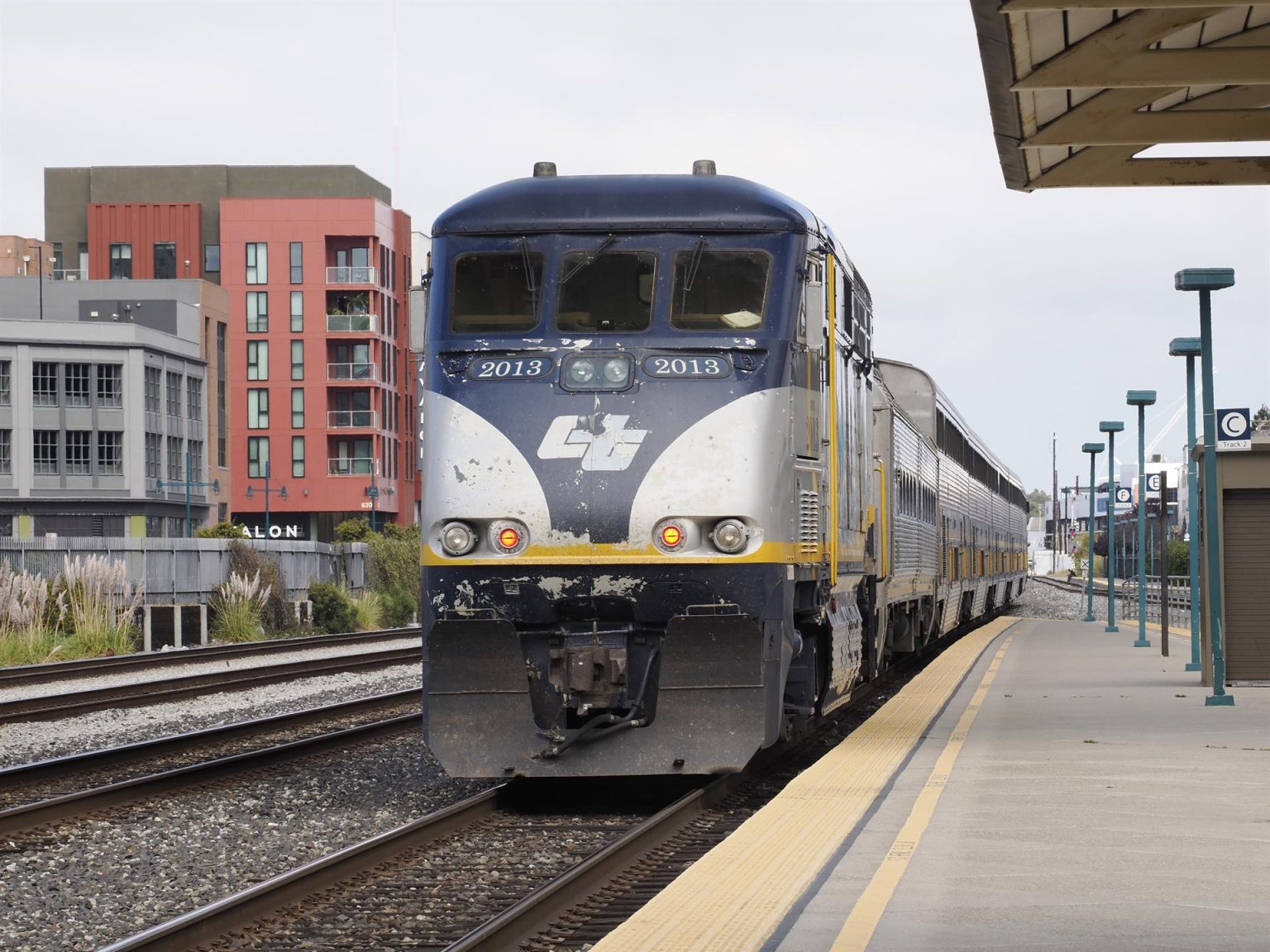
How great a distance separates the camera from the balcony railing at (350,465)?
277 ft

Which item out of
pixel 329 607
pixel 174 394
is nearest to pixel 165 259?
pixel 174 394

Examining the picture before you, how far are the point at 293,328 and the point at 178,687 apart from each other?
211 ft

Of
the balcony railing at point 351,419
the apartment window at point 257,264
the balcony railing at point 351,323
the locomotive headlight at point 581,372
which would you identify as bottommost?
the locomotive headlight at point 581,372

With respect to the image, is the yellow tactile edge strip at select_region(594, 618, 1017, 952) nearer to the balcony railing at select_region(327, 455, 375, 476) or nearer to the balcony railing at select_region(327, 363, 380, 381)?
the balcony railing at select_region(327, 455, 375, 476)

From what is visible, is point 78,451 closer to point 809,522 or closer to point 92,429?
point 92,429

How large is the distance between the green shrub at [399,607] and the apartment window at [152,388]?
28.9 metres

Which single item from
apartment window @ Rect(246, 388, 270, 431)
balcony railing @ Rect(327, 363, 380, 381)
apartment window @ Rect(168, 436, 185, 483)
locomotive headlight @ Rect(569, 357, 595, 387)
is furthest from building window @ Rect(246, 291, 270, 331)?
locomotive headlight @ Rect(569, 357, 595, 387)

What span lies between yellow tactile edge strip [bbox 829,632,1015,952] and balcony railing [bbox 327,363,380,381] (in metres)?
72.7

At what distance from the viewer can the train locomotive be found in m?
10.7

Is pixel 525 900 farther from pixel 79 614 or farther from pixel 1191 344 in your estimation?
pixel 79 614

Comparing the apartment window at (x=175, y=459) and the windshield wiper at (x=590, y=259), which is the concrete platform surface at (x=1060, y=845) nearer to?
the windshield wiper at (x=590, y=259)

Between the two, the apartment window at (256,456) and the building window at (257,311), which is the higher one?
the building window at (257,311)

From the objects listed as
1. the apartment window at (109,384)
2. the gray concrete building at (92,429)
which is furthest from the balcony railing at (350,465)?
the apartment window at (109,384)

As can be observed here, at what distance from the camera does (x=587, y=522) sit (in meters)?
10.7
